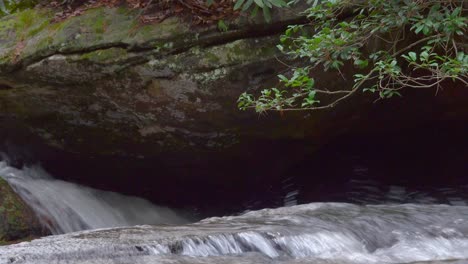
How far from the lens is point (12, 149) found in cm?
630

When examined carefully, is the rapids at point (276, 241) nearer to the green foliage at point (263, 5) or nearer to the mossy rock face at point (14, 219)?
the green foliage at point (263, 5)

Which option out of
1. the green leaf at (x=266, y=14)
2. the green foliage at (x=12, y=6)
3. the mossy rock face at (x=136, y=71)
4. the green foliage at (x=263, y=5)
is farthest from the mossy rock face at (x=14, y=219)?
the green leaf at (x=266, y=14)

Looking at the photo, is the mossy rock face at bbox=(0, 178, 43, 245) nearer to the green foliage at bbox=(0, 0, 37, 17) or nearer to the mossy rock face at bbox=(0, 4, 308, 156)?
the mossy rock face at bbox=(0, 4, 308, 156)

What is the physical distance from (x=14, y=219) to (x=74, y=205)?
3.44ft

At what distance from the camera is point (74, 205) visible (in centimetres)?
569

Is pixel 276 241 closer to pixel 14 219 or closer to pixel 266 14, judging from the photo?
pixel 266 14

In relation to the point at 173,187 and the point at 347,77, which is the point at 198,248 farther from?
the point at 173,187

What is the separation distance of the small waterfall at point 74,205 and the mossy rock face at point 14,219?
0.17 metres

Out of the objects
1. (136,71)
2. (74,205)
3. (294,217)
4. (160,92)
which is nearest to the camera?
(294,217)

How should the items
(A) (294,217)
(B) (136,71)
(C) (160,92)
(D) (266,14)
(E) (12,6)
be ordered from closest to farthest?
(A) (294,217), (D) (266,14), (B) (136,71), (C) (160,92), (E) (12,6)

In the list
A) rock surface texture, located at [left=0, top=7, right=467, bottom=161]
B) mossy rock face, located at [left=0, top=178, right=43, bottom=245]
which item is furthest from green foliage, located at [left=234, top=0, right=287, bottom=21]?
mossy rock face, located at [left=0, top=178, right=43, bottom=245]

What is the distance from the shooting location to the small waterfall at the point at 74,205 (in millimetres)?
5246

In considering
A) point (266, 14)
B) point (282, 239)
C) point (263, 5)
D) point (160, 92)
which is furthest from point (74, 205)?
point (282, 239)

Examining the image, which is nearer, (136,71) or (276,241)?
(276,241)
